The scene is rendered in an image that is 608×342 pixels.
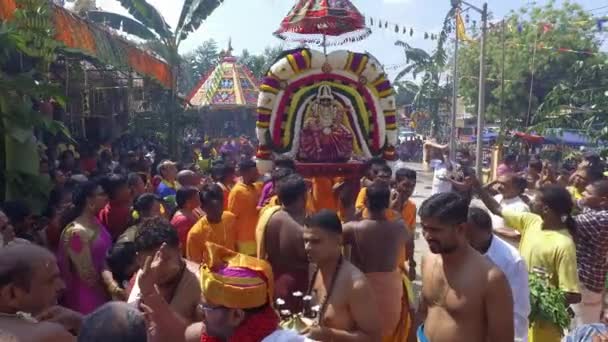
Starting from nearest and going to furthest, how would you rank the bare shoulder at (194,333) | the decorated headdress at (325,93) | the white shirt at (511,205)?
the bare shoulder at (194,333) → the white shirt at (511,205) → the decorated headdress at (325,93)

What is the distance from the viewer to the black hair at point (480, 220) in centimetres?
409

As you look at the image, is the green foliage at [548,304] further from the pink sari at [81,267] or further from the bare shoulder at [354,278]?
the pink sari at [81,267]

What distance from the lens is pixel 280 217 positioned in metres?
4.74

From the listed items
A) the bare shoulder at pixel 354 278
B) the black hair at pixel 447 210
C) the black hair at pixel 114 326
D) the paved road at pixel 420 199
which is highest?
the black hair at pixel 447 210

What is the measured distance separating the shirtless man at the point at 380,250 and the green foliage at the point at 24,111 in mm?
3609

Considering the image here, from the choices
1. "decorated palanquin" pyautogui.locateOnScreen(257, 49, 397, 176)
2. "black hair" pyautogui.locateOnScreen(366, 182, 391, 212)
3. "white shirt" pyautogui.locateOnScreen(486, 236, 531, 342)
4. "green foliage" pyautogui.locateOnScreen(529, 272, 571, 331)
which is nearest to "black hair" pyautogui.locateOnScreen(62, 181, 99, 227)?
"black hair" pyautogui.locateOnScreen(366, 182, 391, 212)

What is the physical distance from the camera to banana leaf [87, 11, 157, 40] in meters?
15.1

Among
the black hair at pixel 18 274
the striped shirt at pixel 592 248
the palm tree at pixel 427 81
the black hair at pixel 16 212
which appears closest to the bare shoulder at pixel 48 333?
the black hair at pixel 18 274

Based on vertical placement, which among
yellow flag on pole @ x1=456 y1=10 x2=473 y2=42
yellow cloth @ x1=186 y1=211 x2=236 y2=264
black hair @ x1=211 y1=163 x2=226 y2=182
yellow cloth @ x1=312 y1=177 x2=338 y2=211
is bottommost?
yellow cloth @ x1=312 y1=177 x2=338 y2=211

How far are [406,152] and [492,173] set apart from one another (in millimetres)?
15744

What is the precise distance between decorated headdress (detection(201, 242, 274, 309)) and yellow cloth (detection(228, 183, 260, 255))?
393 cm

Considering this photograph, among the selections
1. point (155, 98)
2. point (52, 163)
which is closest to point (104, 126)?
point (155, 98)

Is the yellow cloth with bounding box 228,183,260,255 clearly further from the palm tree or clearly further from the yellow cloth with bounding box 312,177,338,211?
the palm tree

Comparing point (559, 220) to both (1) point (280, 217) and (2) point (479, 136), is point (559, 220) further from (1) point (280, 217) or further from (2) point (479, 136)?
(2) point (479, 136)
